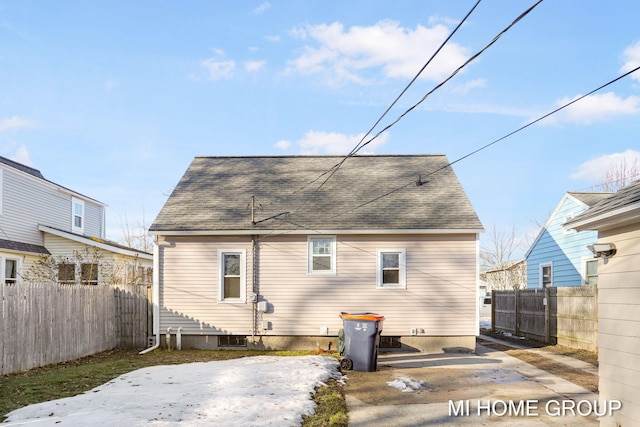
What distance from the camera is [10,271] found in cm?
1836

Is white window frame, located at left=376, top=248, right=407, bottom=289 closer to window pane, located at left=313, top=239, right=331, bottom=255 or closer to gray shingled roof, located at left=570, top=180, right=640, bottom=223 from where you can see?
window pane, located at left=313, top=239, right=331, bottom=255

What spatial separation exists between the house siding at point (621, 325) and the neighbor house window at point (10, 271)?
18547 millimetres

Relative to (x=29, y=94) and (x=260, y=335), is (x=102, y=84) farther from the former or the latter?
(x=260, y=335)

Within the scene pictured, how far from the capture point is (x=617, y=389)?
6.18 metres

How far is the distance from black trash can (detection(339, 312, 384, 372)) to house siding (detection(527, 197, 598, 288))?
9071mm

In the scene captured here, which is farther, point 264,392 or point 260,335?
point 260,335

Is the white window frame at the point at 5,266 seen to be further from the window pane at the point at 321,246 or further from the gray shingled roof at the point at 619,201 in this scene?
the gray shingled roof at the point at 619,201

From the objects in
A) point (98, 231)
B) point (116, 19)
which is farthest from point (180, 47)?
point (98, 231)

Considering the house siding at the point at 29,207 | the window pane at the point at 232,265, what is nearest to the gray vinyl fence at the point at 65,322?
the window pane at the point at 232,265

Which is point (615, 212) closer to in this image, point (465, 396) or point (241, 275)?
point (465, 396)

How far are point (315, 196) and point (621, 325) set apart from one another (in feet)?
33.4

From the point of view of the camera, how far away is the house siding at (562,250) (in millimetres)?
17125

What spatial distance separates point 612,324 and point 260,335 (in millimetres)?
9468

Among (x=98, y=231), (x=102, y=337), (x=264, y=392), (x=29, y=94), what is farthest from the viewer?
(x=98, y=231)
